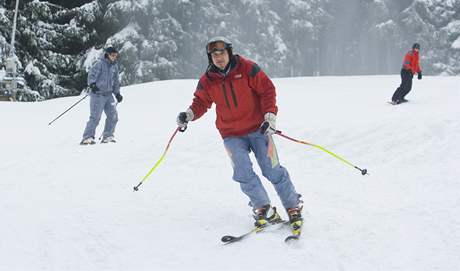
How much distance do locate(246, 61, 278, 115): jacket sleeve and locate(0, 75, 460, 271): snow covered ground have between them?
1.06 m

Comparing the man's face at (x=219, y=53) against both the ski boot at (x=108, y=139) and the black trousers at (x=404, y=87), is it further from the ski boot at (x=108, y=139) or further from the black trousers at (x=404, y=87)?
the black trousers at (x=404, y=87)

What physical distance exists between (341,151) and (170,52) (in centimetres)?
2503

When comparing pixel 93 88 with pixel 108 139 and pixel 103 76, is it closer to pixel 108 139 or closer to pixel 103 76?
pixel 103 76

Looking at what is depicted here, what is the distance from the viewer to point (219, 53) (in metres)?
4.20

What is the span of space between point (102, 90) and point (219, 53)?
18.0ft

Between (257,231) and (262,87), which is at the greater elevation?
(262,87)

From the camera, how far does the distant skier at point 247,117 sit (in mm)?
4281

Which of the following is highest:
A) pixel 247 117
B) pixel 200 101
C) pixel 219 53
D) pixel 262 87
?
pixel 219 53

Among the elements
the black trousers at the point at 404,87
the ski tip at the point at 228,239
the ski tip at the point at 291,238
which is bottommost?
the ski tip at the point at 228,239

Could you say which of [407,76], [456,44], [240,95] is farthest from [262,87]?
[456,44]

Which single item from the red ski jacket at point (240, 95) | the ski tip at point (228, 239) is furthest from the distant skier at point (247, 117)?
the ski tip at point (228, 239)

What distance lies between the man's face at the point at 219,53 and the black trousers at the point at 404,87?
26.9ft

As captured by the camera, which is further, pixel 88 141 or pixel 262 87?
pixel 88 141

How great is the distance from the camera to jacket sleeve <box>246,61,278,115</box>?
14.1ft
